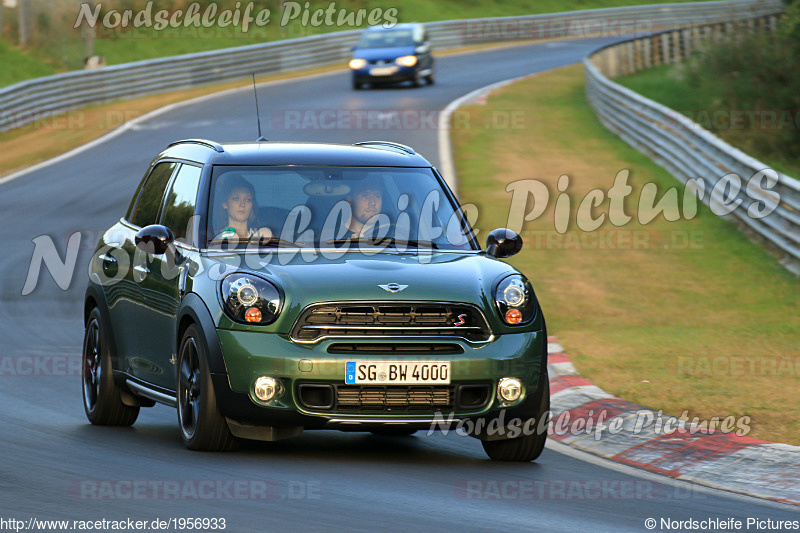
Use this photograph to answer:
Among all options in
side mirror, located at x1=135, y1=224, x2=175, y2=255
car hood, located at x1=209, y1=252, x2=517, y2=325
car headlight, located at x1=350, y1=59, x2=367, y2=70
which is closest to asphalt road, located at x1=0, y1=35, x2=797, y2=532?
car hood, located at x1=209, y1=252, x2=517, y2=325

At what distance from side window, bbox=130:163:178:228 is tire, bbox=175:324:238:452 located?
4.97 feet

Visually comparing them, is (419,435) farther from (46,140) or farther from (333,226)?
(46,140)

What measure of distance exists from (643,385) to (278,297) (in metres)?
4.15

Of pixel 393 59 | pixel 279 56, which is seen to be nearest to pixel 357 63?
pixel 393 59

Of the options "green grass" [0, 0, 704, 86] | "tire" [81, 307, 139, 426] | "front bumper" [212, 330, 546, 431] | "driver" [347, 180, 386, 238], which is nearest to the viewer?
"front bumper" [212, 330, 546, 431]

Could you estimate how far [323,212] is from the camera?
8.26 m

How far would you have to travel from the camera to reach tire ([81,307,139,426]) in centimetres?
900

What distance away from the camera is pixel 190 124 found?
29.2 meters

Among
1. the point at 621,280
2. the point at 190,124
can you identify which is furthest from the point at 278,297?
the point at 190,124

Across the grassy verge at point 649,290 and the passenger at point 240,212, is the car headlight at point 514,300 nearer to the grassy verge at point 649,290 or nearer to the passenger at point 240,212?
the passenger at point 240,212

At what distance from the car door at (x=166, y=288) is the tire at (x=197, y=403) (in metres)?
0.24

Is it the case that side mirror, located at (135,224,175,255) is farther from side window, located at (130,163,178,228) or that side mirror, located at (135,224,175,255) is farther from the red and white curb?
the red and white curb

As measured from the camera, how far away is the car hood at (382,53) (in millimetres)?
37031

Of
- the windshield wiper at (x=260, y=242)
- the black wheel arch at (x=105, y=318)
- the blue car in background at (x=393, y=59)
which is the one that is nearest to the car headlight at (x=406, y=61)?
the blue car in background at (x=393, y=59)
